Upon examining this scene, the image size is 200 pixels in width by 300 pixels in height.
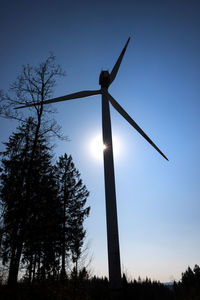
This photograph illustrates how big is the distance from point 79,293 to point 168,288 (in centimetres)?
353

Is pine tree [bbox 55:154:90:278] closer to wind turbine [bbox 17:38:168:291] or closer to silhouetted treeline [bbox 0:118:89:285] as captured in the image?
silhouetted treeline [bbox 0:118:89:285]

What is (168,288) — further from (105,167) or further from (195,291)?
(105,167)

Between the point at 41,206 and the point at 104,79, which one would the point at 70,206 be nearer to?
the point at 41,206

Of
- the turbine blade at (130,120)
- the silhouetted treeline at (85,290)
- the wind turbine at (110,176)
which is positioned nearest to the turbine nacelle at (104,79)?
the wind turbine at (110,176)

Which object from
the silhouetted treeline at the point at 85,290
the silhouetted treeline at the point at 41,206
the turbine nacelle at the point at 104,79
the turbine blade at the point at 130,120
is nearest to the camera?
the silhouetted treeline at the point at 85,290

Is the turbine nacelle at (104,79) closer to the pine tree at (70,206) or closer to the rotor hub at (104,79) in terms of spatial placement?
the rotor hub at (104,79)

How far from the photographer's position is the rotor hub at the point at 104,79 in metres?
10.9

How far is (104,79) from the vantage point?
10.9 meters

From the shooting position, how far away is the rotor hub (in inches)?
427

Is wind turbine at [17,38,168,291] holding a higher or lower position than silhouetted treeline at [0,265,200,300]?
higher

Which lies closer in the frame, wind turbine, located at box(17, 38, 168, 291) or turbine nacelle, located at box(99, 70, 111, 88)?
wind turbine, located at box(17, 38, 168, 291)

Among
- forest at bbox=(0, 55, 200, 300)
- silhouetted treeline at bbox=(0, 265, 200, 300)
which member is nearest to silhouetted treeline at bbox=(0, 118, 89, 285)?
forest at bbox=(0, 55, 200, 300)

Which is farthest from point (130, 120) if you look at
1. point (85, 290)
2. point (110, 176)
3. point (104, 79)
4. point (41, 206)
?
point (41, 206)

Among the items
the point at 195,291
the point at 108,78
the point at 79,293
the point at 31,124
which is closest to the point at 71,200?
the point at 31,124
